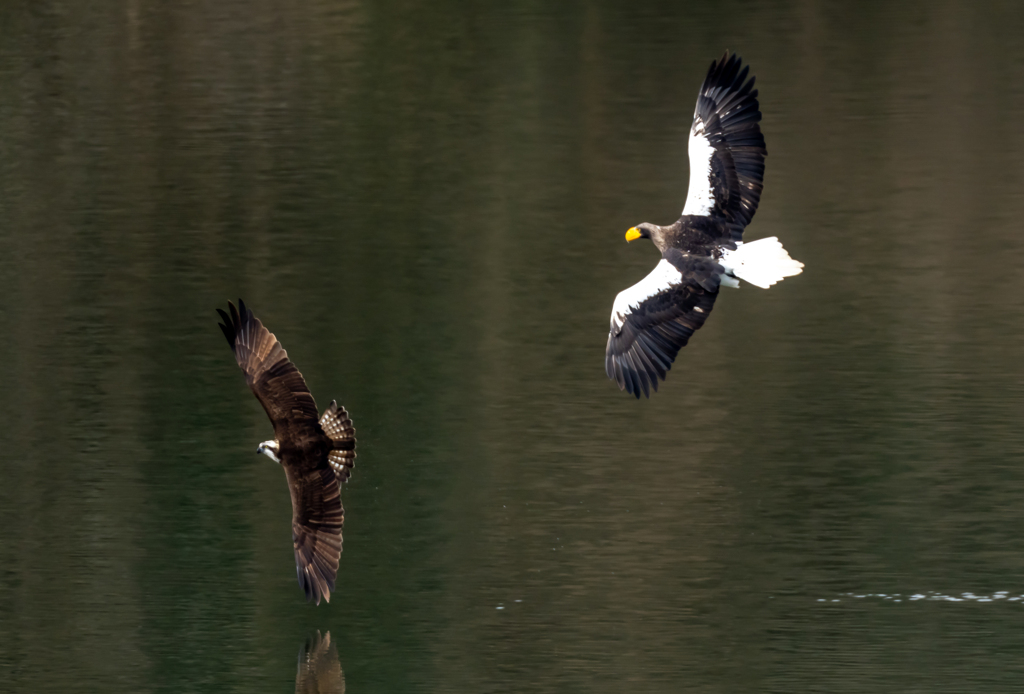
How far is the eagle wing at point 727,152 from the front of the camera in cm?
994

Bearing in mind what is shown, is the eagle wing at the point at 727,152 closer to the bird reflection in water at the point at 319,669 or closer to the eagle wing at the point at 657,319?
the eagle wing at the point at 657,319

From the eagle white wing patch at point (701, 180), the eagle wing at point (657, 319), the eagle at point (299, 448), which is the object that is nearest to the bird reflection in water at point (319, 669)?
the eagle at point (299, 448)

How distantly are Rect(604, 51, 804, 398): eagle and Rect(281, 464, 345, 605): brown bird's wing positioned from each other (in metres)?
1.99

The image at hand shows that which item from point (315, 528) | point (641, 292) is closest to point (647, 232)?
point (641, 292)

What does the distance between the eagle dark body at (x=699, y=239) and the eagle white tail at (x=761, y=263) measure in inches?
4.5

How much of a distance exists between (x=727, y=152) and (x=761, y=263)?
1.00m

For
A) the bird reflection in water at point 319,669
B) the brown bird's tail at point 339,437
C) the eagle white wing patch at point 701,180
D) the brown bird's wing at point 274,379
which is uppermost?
the eagle white wing patch at point 701,180

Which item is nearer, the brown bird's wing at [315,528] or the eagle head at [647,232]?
the brown bird's wing at [315,528]

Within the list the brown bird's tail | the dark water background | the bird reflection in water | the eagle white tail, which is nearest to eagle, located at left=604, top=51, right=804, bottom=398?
the eagle white tail

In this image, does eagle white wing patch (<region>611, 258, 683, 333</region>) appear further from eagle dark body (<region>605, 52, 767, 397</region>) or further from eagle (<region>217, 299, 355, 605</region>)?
eagle (<region>217, 299, 355, 605</region>)

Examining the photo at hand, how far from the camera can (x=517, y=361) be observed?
13.0 m

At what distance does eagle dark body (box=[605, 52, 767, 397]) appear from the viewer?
9586 millimetres

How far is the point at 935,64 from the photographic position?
21625 mm

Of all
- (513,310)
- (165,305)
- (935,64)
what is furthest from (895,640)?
(935,64)
